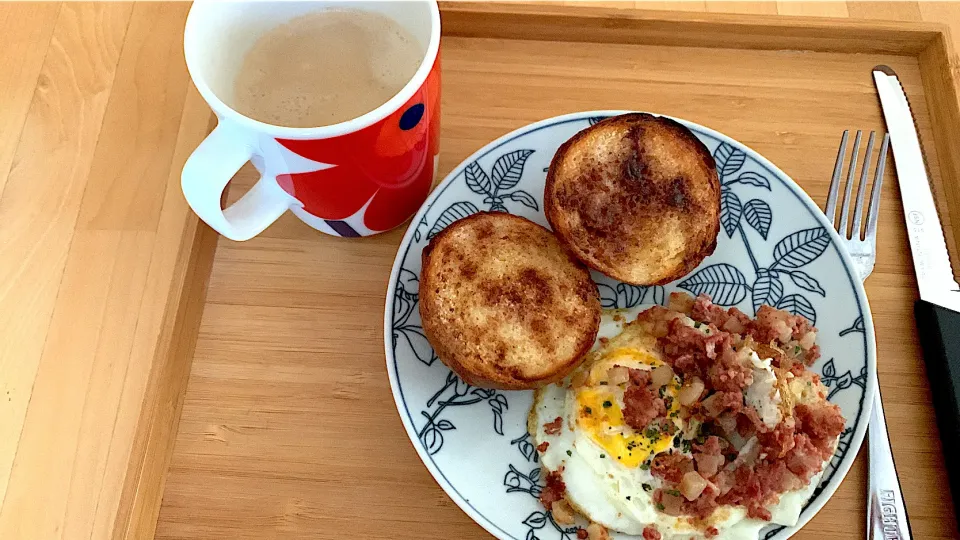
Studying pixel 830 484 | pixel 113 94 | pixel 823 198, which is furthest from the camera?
pixel 113 94

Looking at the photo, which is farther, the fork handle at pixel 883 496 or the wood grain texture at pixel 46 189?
the wood grain texture at pixel 46 189

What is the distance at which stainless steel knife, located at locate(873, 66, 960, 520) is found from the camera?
1.47 metres

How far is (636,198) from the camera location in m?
1.52

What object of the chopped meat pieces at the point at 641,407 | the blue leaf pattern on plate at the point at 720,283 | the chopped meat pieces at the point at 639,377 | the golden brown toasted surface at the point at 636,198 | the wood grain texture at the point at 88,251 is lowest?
the wood grain texture at the point at 88,251

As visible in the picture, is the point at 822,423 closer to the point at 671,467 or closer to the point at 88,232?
the point at 671,467

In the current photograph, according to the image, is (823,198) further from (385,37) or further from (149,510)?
(149,510)

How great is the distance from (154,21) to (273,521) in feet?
5.26

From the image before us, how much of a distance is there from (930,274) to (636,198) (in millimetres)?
769

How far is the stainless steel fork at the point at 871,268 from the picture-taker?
141cm

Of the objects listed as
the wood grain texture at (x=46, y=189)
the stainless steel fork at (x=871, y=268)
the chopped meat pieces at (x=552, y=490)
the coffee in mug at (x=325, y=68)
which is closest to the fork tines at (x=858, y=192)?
the stainless steel fork at (x=871, y=268)

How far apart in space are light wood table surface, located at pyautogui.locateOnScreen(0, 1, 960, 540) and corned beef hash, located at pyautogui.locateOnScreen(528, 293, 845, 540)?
33 cm

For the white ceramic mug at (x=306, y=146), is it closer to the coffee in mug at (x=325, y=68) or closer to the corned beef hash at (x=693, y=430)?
the coffee in mug at (x=325, y=68)

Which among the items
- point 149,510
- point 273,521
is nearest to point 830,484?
point 273,521

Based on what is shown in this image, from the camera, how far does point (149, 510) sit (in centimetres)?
150
